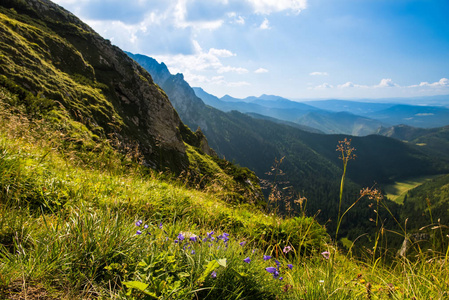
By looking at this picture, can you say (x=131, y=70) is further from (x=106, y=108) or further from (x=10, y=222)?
(x=10, y=222)

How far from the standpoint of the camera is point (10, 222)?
2535 millimetres

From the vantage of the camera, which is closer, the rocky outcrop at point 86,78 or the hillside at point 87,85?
the hillside at point 87,85

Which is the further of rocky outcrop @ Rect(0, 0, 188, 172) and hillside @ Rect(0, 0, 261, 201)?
rocky outcrop @ Rect(0, 0, 188, 172)

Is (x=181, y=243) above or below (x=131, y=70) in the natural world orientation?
below

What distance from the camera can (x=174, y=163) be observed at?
116ft

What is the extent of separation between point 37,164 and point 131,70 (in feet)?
148

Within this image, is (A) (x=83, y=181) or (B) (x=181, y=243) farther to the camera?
(A) (x=83, y=181)

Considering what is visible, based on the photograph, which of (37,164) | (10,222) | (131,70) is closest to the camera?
(10,222)

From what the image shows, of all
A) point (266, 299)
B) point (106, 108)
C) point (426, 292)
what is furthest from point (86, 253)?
point (106, 108)

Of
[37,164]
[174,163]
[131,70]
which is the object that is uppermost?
[131,70]

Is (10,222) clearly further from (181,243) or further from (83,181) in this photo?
(83,181)

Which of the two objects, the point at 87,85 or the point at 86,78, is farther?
the point at 86,78

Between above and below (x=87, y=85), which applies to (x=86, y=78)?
above

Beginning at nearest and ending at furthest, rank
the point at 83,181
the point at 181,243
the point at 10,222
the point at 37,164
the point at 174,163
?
the point at 10,222 → the point at 181,243 → the point at 37,164 → the point at 83,181 → the point at 174,163
